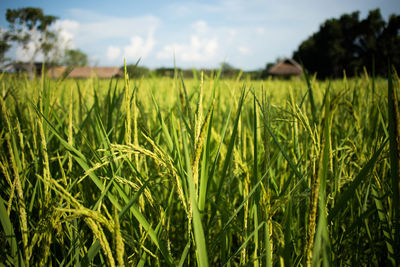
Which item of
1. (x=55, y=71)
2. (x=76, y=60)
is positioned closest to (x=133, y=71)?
(x=76, y=60)

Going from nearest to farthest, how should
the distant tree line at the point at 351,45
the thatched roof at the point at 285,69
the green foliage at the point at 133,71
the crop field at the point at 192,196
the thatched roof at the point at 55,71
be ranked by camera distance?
the crop field at the point at 192,196
the green foliage at the point at 133,71
the thatched roof at the point at 55,71
the distant tree line at the point at 351,45
the thatched roof at the point at 285,69

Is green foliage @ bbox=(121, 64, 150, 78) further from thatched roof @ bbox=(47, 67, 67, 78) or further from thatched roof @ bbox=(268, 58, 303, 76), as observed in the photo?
thatched roof @ bbox=(268, 58, 303, 76)

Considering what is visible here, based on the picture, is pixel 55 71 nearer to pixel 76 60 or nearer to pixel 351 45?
pixel 76 60

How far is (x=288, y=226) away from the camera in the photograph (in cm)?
50

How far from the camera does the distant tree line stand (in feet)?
60.0

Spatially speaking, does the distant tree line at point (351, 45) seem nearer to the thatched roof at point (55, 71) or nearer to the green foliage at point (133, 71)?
the thatched roof at point (55, 71)

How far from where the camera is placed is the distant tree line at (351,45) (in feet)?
60.0

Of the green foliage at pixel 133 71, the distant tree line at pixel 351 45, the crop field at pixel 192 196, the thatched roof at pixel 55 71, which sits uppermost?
the distant tree line at pixel 351 45

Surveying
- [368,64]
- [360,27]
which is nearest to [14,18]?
[368,64]

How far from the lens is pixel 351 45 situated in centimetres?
2219

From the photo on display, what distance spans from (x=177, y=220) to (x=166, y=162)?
2.00 feet

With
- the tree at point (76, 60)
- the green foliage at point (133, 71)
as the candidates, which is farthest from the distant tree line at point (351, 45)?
the green foliage at point (133, 71)

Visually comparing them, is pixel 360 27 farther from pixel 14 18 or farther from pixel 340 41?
pixel 14 18

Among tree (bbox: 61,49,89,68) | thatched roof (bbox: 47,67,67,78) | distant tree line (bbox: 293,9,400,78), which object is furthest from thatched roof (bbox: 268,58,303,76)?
tree (bbox: 61,49,89,68)
